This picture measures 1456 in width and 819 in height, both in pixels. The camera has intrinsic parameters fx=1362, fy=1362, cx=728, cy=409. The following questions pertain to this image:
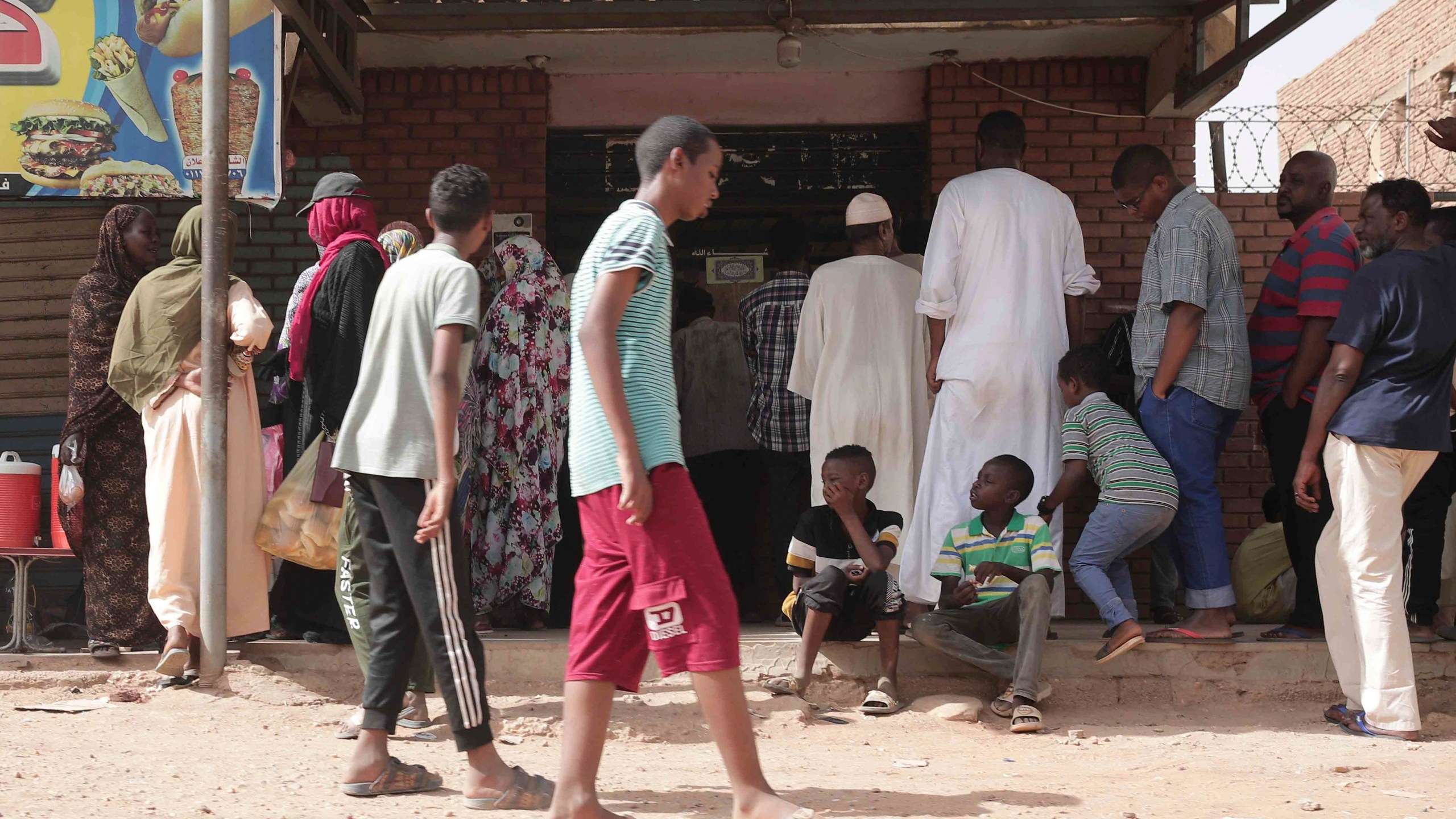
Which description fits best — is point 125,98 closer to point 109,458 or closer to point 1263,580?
point 109,458

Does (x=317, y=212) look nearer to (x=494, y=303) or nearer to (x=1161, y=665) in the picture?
(x=494, y=303)

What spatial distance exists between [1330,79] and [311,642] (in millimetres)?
16420

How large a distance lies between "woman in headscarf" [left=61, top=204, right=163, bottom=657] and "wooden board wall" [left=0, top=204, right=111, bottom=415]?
2.23 metres

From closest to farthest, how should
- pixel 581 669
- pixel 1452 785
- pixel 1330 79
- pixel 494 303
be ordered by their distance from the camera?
pixel 581 669
pixel 1452 785
pixel 494 303
pixel 1330 79

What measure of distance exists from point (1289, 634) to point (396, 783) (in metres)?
3.75

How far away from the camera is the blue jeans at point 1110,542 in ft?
17.2

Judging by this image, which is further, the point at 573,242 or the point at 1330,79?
the point at 1330,79

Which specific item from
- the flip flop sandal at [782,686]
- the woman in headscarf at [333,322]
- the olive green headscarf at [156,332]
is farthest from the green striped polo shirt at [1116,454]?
the olive green headscarf at [156,332]

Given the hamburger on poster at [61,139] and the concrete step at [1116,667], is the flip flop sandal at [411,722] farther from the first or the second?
the hamburger on poster at [61,139]

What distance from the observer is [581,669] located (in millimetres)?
3307

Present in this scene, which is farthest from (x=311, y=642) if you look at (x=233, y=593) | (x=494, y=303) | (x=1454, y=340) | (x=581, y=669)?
(x=1454, y=340)

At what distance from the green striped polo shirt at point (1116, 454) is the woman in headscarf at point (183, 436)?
325cm

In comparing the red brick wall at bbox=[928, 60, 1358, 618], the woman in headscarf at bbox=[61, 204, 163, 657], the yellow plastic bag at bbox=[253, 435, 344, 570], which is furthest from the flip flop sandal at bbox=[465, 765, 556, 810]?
the red brick wall at bbox=[928, 60, 1358, 618]

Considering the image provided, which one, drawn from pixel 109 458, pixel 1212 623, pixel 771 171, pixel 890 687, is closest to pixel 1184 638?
pixel 1212 623
